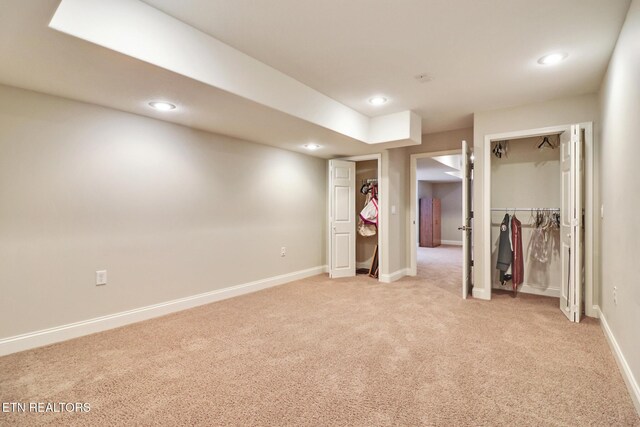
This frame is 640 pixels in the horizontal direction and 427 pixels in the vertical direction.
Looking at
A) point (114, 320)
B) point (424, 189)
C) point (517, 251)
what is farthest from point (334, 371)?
point (424, 189)

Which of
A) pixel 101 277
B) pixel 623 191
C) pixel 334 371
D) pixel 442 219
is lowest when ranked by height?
pixel 334 371

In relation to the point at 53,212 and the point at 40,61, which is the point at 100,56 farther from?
the point at 53,212

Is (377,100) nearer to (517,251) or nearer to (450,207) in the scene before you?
(517,251)

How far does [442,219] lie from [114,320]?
33.2 ft

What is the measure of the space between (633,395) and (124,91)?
3995 millimetres

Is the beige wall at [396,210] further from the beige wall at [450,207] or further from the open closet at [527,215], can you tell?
the beige wall at [450,207]

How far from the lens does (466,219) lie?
404cm

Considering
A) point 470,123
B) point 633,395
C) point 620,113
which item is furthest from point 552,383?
point 470,123

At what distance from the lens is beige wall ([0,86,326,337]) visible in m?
2.53

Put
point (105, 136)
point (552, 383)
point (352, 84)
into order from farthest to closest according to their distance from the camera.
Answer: point (352, 84), point (105, 136), point (552, 383)

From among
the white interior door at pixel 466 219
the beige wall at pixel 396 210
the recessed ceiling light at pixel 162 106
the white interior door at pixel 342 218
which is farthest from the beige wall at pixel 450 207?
the recessed ceiling light at pixel 162 106

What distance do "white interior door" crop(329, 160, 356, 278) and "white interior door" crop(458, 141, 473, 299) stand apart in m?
1.87

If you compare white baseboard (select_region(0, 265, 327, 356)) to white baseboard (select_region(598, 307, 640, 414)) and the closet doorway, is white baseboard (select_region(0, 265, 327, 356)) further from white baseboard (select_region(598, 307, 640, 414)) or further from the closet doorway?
white baseboard (select_region(598, 307, 640, 414))

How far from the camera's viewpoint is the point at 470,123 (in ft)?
14.7
